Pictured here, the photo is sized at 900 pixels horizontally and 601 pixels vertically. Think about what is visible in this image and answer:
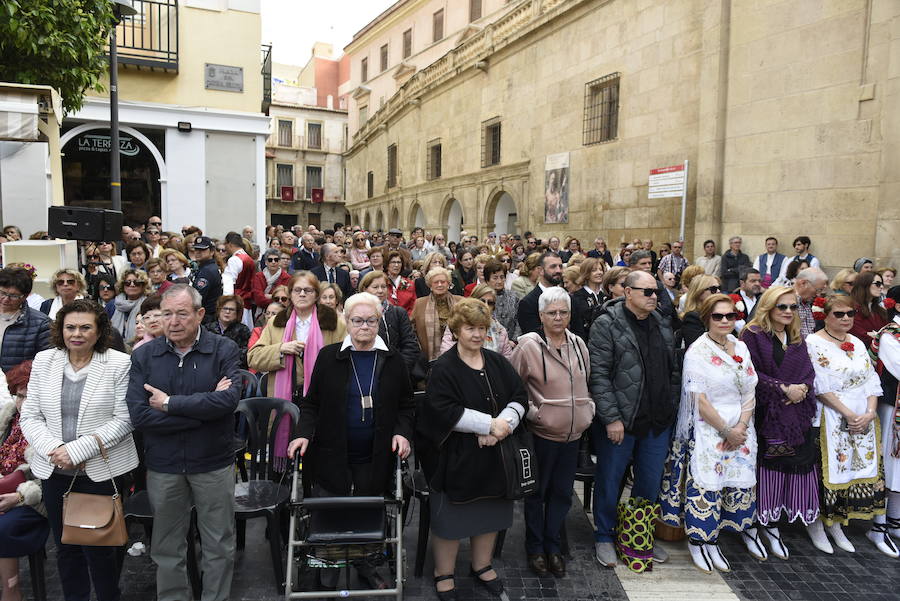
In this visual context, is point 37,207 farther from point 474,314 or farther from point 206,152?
point 474,314

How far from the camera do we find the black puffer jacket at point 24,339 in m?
4.16

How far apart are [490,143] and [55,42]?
578 inches

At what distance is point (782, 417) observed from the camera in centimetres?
433

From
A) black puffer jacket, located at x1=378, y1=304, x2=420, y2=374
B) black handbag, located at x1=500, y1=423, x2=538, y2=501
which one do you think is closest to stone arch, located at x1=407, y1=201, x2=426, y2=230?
black puffer jacket, located at x1=378, y1=304, x2=420, y2=374

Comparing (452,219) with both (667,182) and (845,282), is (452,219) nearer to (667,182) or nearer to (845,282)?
(667,182)

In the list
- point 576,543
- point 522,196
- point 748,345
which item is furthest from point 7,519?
point 522,196

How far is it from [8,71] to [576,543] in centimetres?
1003

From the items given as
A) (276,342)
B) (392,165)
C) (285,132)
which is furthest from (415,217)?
(276,342)

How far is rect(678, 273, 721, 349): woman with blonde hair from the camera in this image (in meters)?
4.59

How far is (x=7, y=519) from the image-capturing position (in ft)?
11.0

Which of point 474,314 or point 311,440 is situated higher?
point 474,314

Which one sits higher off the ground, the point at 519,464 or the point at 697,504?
the point at 519,464

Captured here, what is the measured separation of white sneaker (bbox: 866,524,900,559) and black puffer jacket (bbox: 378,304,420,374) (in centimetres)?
375

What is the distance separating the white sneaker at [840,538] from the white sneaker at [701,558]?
1.14 meters
